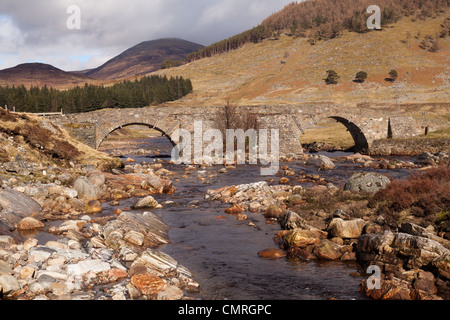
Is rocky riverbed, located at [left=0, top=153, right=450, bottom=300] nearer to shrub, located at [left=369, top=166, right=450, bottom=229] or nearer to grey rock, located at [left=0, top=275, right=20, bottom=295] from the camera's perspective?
grey rock, located at [left=0, top=275, right=20, bottom=295]

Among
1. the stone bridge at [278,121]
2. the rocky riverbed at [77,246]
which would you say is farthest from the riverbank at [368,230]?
A: the stone bridge at [278,121]

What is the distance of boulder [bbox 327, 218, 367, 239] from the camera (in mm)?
12266

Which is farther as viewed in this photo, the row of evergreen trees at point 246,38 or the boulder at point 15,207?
the row of evergreen trees at point 246,38

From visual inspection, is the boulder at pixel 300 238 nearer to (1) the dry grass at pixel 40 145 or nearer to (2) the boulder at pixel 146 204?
(2) the boulder at pixel 146 204

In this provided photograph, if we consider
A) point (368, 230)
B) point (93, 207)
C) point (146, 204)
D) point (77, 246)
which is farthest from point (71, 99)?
point (368, 230)

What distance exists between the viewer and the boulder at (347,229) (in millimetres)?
12266

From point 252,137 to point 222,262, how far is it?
33946 millimetres

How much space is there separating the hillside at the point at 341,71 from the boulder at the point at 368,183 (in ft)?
210

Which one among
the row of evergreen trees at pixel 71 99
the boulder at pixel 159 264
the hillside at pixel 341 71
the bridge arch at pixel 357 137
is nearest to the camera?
the boulder at pixel 159 264

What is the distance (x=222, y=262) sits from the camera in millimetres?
11102

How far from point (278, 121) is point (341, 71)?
75902 millimetres

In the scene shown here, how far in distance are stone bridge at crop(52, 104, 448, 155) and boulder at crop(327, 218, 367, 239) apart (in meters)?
31.2

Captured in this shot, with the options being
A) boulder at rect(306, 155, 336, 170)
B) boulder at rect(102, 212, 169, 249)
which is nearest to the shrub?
boulder at rect(102, 212, 169, 249)
